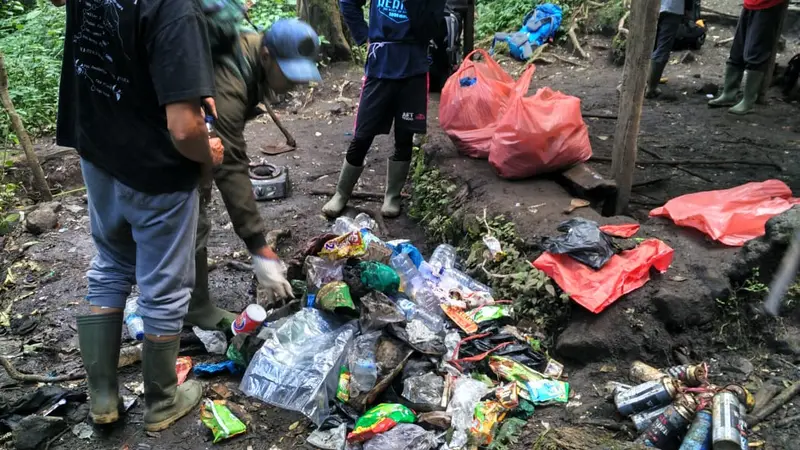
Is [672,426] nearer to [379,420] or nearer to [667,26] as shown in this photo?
[379,420]

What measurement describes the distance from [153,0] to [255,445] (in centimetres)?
183

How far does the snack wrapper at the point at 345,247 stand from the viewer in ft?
10.9

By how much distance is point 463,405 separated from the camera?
8.70 feet

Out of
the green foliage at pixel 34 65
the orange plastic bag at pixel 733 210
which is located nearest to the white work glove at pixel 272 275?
the orange plastic bag at pixel 733 210

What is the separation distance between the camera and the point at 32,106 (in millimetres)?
6539

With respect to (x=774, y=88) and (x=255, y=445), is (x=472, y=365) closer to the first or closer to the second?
(x=255, y=445)

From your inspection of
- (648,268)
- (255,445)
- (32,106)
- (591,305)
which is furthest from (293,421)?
(32,106)

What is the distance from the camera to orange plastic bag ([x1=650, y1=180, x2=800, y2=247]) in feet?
10.9

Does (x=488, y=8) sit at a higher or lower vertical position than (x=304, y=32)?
lower

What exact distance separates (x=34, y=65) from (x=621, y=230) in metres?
7.12

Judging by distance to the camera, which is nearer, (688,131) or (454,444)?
(454,444)

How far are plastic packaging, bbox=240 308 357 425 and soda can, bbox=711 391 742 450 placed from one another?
1.60 metres

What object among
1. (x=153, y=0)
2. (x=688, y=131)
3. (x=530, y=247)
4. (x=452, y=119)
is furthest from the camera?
(x=688, y=131)

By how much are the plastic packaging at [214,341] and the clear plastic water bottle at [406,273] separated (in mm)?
1053
